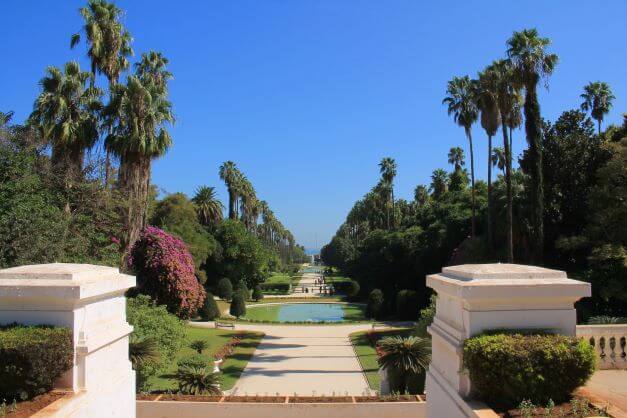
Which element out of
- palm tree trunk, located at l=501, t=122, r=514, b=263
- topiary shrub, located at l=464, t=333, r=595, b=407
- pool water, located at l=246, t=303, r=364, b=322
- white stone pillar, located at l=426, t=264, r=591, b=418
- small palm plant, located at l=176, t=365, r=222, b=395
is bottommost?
pool water, located at l=246, t=303, r=364, b=322

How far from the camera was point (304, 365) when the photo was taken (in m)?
22.6

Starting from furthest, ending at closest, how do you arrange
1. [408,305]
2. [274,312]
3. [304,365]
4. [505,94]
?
[274,312] < [408,305] < [505,94] < [304,365]

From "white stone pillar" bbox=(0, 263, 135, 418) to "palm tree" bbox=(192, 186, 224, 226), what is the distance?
5483cm

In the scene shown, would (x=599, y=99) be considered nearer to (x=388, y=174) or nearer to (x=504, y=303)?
(x=388, y=174)

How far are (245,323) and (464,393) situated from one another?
32.9 metres

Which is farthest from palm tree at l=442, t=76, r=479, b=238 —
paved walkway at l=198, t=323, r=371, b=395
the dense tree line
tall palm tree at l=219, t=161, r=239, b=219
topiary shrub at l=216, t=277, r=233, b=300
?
tall palm tree at l=219, t=161, r=239, b=219

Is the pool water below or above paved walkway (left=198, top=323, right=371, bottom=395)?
below

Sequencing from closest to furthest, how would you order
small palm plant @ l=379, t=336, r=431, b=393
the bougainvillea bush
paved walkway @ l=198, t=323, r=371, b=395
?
small palm plant @ l=379, t=336, r=431, b=393, paved walkway @ l=198, t=323, r=371, b=395, the bougainvillea bush

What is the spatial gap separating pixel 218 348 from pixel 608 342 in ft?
63.4

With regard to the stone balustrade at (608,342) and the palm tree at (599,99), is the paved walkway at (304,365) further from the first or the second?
the palm tree at (599,99)

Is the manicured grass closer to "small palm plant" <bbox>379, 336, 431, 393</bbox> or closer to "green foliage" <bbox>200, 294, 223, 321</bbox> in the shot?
"small palm plant" <bbox>379, 336, 431, 393</bbox>

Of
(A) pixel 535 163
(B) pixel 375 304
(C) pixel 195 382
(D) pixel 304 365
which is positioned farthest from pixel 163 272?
(B) pixel 375 304

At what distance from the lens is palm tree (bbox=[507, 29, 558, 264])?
2586 cm

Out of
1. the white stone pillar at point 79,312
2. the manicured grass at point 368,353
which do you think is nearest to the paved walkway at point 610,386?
the white stone pillar at point 79,312
